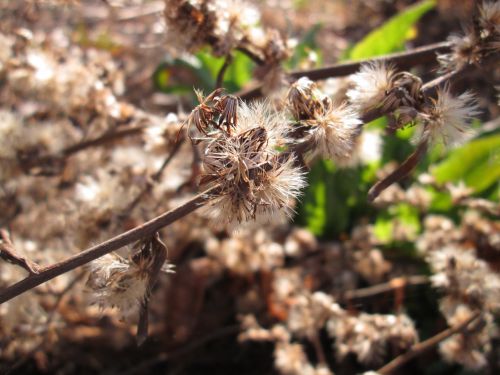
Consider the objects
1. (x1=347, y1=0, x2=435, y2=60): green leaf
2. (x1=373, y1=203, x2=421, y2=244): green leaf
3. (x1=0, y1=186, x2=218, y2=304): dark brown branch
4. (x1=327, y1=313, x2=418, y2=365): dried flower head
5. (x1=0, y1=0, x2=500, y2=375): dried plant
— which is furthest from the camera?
(x1=347, y1=0, x2=435, y2=60): green leaf

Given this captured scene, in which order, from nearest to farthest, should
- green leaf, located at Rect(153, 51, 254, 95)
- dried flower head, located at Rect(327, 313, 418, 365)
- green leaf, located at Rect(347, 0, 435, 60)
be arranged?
dried flower head, located at Rect(327, 313, 418, 365) → green leaf, located at Rect(347, 0, 435, 60) → green leaf, located at Rect(153, 51, 254, 95)

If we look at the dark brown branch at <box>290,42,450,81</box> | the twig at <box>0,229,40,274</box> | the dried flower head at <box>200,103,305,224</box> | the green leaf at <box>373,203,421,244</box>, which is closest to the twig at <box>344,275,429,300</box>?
the green leaf at <box>373,203,421,244</box>

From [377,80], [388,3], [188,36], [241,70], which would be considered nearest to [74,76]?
[188,36]

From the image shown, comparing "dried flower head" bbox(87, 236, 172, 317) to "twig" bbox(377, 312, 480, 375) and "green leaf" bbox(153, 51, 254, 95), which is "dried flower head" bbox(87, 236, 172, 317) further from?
"green leaf" bbox(153, 51, 254, 95)

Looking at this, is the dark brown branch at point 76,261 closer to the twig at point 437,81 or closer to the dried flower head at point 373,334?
the twig at point 437,81

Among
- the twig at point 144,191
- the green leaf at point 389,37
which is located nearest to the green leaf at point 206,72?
the green leaf at point 389,37

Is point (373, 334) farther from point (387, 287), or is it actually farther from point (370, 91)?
point (370, 91)

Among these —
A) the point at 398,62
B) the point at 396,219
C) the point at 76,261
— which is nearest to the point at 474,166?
the point at 396,219
